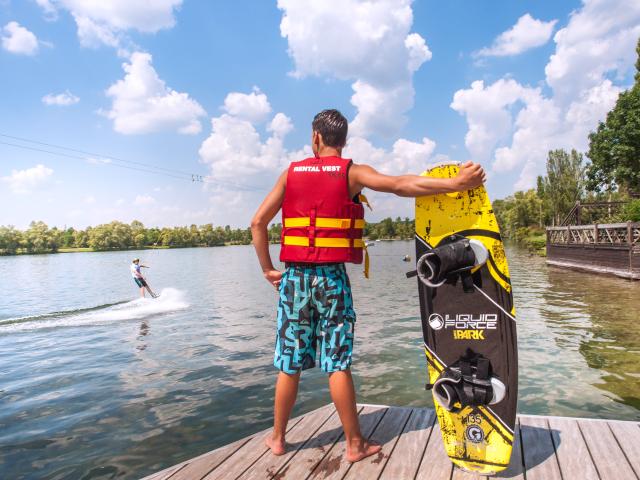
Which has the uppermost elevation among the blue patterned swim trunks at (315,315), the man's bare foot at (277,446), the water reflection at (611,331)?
the blue patterned swim trunks at (315,315)

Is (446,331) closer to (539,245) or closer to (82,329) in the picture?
(82,329)

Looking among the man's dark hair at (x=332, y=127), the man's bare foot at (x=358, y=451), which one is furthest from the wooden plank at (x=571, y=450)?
the man's dark hair at (x=332, y=127)

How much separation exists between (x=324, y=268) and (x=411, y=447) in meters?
1.77

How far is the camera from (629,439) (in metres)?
3.76

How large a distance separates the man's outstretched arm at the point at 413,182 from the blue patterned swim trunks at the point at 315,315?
75 centimetres

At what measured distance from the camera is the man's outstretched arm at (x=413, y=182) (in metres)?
3.27

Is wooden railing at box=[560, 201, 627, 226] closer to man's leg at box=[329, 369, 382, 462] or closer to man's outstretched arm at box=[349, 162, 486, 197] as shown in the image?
man's outstretched arm at box=[349, 162, 486, 197]

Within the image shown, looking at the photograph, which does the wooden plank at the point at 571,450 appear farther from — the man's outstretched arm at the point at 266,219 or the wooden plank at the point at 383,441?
the man's outstretched arm at the point at 266,219

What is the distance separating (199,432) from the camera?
248 inches

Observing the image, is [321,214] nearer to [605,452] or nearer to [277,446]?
[277,446]

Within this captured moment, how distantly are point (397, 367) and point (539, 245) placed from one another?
62408 millimetres

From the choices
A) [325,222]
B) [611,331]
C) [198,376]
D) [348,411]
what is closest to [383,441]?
[348,411]

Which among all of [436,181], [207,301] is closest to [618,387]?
[436,181]

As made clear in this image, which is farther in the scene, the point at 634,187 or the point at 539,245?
the point at 539,245
